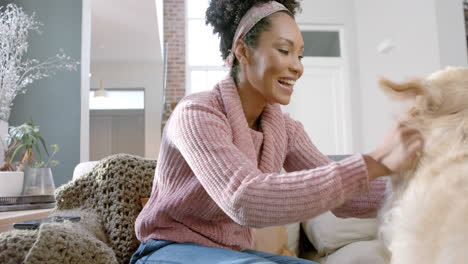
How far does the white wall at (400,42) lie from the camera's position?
427 cm

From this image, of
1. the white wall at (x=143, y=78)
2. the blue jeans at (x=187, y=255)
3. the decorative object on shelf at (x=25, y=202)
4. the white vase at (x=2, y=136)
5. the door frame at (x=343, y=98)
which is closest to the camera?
the blue jeans at (x=187, y=255)

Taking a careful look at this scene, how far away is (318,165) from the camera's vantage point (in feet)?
4.02

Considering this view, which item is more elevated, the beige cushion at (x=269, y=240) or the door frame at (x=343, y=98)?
the door frame at (x=343, y=98)

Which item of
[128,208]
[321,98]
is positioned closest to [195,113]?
[128,208]

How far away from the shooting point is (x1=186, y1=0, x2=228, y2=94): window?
712cm

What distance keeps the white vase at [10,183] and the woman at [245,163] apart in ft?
3.18

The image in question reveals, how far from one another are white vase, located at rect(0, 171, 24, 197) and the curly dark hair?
114cm

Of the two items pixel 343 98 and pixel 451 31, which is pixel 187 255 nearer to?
pixel 451 31

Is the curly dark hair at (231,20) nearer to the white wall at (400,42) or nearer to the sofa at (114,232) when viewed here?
the sofa at (114,232)

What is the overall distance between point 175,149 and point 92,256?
12.7 inches

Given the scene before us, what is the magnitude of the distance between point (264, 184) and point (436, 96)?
1.08 feet

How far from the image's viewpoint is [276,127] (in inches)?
48.2

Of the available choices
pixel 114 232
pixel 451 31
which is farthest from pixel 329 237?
pixel 451 31

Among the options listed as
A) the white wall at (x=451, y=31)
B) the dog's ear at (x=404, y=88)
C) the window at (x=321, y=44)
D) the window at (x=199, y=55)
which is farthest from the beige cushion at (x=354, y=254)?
the window at (x=199, y=55)
